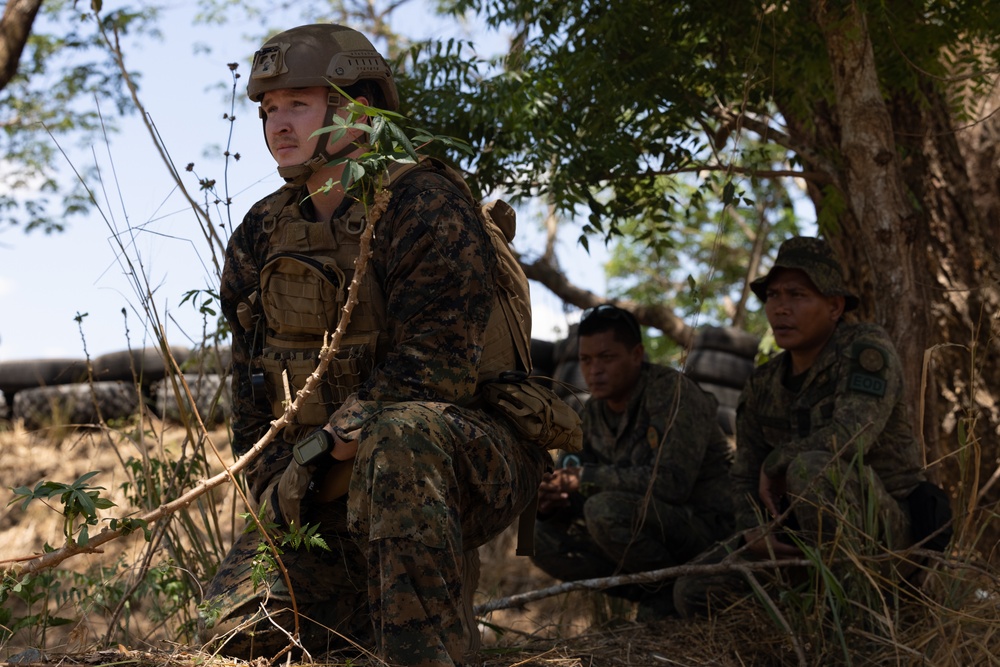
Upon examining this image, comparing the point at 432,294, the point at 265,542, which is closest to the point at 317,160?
the point at 432,294

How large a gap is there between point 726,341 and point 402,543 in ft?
18.5

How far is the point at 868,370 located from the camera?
12.6 feet

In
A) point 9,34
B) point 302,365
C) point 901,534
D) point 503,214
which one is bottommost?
point 901,534

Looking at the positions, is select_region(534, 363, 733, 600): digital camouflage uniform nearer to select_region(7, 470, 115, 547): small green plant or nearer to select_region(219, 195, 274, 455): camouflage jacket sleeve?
select_region(219, 195, 274, 455): camouflage jacket sleeve

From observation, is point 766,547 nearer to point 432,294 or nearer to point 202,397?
point 432,294

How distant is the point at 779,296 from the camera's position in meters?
4.12

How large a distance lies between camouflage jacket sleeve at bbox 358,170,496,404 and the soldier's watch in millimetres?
149

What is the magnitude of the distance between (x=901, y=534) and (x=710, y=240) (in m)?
11.0

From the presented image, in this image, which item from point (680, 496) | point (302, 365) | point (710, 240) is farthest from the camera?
point (710, 240)

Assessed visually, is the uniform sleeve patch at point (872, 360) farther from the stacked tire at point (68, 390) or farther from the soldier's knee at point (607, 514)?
the stacked tire at point (68, 390)

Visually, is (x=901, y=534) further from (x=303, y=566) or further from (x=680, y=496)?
(x=303, y=566)

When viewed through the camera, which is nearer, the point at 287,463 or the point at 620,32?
the point at 287,463

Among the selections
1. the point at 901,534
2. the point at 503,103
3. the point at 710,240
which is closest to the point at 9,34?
the point at 503,103

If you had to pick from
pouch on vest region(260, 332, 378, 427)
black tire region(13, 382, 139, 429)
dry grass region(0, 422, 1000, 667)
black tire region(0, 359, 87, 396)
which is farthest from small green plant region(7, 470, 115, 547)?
black tire region(0, 359, 87, 396)
